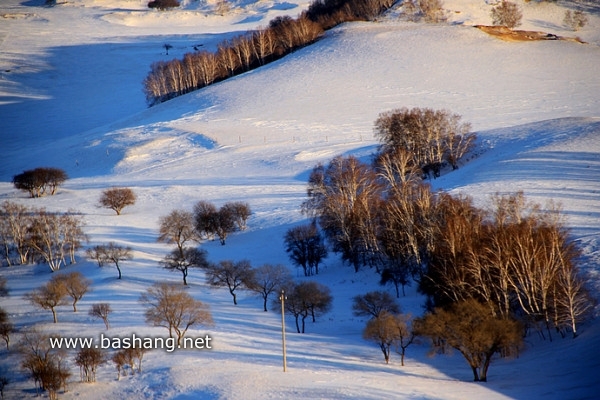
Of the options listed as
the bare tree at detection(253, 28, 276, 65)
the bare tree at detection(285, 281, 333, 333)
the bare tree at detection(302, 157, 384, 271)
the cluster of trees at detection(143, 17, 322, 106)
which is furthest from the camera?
the bare tree at detection(253, 28, 276, 65)

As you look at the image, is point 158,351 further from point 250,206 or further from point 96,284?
point 250,206

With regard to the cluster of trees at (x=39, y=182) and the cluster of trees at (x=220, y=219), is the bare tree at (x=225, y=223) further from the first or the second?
the cluster of trees at (x=39, y=182)

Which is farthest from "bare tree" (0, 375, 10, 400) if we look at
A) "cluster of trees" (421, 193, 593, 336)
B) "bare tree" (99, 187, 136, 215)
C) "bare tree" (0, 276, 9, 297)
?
"bare tree" (99, 187, 136, 215)

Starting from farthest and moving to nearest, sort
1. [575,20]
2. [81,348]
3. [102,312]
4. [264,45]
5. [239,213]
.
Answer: [575,20], [264,45], [239,213], [102,312], [81,348]

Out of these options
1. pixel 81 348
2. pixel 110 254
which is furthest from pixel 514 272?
pixel 110 254

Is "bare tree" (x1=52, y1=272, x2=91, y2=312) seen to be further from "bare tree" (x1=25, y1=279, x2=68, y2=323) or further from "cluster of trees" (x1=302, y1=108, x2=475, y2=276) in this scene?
"cluster of trees" (x1=302, y1=108, x2=475, y2=276)

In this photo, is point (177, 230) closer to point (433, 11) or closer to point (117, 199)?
point (117, 199)

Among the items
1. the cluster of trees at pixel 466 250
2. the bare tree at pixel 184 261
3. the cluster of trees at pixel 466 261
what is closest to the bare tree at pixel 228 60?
the cluster of trees at pixel 466 261
